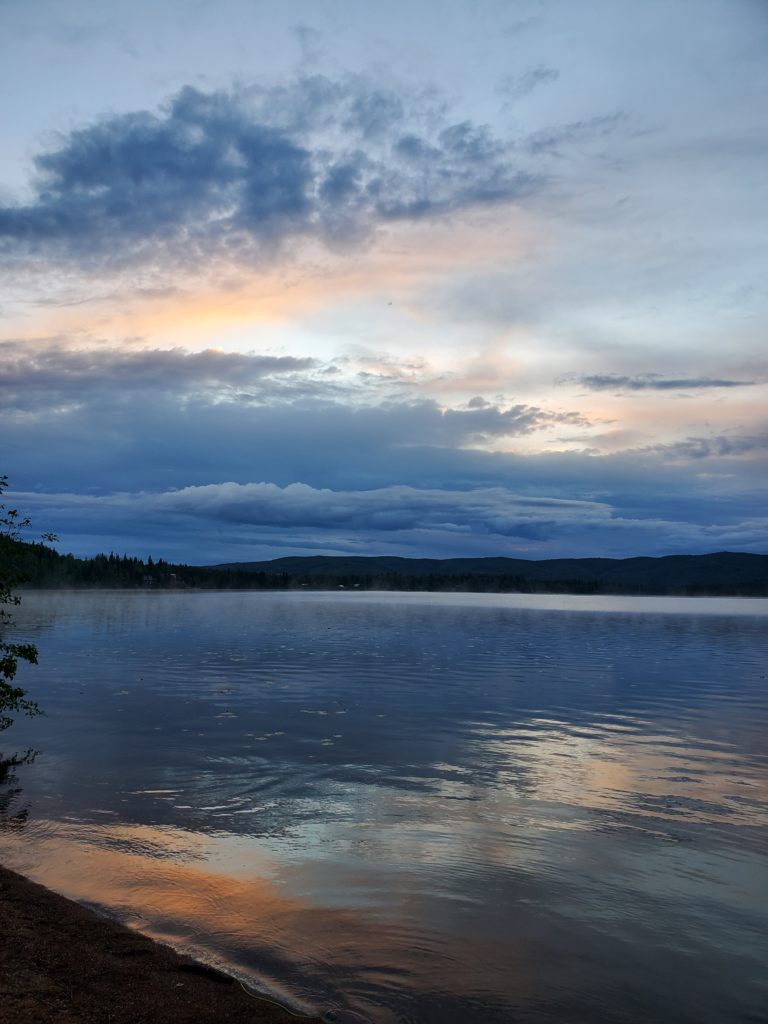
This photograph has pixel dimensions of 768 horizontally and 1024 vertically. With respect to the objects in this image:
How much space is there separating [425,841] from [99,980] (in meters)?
8.25

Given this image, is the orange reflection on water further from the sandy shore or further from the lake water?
the sandy shore

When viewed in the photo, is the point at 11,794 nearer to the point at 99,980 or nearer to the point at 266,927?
the point at 266,927

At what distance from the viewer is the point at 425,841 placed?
15703mm

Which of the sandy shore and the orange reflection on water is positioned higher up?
the sandy shore

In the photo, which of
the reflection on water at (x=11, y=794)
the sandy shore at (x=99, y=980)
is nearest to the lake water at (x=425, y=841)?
the reflection on water at (x=11, y=794)

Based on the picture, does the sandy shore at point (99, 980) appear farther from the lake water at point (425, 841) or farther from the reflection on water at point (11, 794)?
the reflection on water at point (11, 794)

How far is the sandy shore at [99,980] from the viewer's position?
8.24 metres

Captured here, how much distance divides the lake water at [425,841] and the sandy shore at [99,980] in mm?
787

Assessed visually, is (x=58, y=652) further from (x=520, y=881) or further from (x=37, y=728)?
(x=520, y=881)

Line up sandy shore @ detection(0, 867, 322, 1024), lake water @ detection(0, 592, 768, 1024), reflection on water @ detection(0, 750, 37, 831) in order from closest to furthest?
sandy shore @ detection(0, 867, 322, 1024)
lake water @ detection(0, 592, 768, 1024)
reflection on water @ detection(0, 750, 37, 831)

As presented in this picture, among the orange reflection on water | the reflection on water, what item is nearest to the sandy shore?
the orange reflection on water

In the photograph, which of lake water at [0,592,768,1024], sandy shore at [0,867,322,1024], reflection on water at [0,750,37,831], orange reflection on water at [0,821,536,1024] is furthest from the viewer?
reflection on water at [0,750,37,831]

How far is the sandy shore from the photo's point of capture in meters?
8.24

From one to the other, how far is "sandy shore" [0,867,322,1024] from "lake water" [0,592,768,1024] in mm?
787
